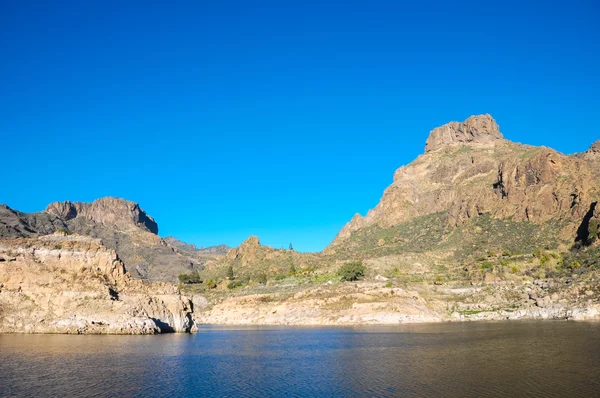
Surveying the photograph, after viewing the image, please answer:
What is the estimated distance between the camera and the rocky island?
170 feet

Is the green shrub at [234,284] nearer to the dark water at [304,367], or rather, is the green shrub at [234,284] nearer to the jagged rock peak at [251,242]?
the jagged rock peak at [251,242]

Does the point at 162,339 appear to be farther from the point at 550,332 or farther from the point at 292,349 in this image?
the point at 550,332

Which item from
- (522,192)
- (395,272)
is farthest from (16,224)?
(522,192)

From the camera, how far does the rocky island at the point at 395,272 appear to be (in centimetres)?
5175

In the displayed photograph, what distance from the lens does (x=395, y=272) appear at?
365 ft

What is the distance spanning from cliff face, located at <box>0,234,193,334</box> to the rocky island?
0.38 ft

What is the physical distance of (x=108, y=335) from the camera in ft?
168

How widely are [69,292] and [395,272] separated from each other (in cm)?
7557

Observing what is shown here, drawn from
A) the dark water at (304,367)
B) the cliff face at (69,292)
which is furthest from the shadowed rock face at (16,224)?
the dark water at (304,367)

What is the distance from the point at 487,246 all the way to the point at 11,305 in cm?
10361

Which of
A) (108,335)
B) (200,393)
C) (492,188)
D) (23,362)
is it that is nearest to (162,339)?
(108,335)

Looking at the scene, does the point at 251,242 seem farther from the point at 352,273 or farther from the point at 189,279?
the point at 352,273

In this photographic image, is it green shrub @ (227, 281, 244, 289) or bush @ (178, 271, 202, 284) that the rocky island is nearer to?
bush @ (178, 271, 202, 284)

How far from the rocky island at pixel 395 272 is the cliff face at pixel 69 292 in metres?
0.12
